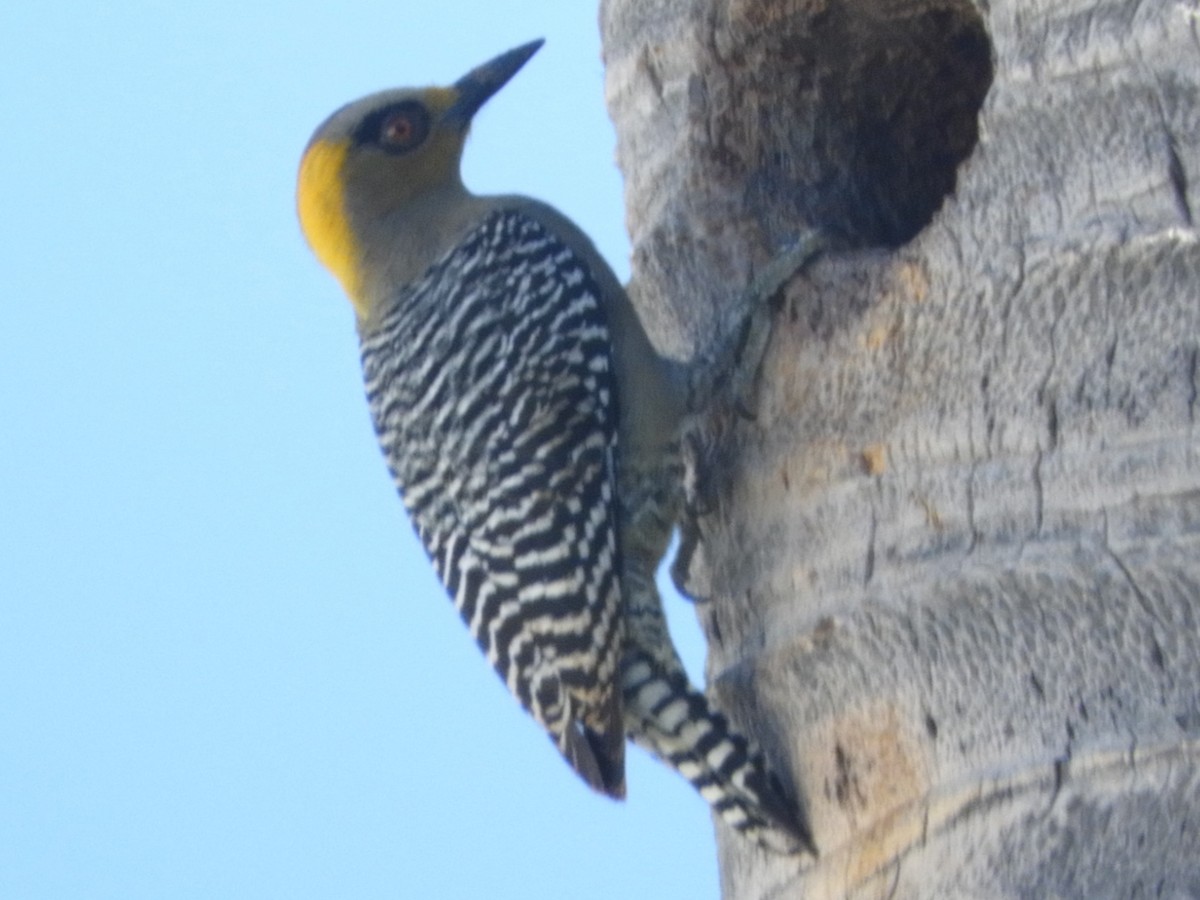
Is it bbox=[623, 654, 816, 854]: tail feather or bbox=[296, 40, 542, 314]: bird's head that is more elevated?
bbox=[296, 40, 542, 314]: bird's head

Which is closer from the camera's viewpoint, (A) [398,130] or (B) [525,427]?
(B) [525,427]

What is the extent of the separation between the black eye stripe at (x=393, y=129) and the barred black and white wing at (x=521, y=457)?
0.48 metres

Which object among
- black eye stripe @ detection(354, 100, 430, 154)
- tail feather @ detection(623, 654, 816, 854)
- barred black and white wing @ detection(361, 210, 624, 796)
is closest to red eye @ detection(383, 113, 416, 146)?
black eye stripe @ detection(354, 100, 430, 154)

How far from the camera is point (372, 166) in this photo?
472 centimetres

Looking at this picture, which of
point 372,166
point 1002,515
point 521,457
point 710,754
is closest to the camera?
point 1002,515

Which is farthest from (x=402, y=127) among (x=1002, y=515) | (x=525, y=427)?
(x=1002, y=515)

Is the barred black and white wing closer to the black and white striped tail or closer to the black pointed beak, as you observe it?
the black and white striped tail

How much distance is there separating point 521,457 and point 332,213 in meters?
1.36

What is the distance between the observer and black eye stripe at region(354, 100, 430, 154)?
472 centimetres

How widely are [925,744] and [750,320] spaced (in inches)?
42.1

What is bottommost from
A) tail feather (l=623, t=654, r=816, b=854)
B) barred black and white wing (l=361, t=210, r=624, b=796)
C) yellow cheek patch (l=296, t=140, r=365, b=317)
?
tail feather (l=623, t=654, r=816, b=854)

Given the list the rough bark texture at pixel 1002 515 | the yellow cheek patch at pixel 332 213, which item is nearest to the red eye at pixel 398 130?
the yellow cheek patch at pixel 332 213

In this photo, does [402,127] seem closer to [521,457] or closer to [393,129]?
[393,129]

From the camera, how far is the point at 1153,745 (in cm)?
249
